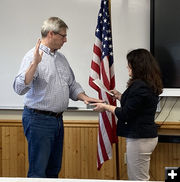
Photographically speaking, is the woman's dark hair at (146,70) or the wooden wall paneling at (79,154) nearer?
the woman's dark hair at (146,70)

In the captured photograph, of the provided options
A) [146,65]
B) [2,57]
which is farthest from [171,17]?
[2,57]

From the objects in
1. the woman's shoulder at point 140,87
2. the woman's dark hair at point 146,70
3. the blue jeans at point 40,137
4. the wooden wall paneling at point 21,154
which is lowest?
the wooden wall paneling at point 21,154

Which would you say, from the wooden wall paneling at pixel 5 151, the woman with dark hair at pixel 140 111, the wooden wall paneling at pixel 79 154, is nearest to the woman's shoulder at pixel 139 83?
the woman with dark hair at pixel 140 111

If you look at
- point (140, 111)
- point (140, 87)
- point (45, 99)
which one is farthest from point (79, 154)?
point (140, 87)

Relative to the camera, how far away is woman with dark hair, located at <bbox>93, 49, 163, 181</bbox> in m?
2.40

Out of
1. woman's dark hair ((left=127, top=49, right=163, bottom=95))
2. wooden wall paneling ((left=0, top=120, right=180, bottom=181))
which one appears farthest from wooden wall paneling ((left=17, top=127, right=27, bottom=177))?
woman's dark hair ((left=127, top=49, right=163, bottom=95))

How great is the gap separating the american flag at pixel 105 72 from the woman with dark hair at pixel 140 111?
1.55 ft

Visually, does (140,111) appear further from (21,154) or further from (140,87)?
(21,154)

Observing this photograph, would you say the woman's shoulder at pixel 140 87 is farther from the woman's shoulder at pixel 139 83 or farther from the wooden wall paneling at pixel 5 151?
the wooden wall paneling at pixel 5 151

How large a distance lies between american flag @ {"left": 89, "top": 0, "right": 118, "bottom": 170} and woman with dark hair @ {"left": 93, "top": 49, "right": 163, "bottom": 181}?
0.47 m

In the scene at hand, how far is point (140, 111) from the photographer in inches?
95.7

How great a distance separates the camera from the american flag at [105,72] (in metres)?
2.99

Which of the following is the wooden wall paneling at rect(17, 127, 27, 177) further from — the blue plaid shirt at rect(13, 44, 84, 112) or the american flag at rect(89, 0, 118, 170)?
the blue plaid shirt at rect(13, 44, 84, 112)

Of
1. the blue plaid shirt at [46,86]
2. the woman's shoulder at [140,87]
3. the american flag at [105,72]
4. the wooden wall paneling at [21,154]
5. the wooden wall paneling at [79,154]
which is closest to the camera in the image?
the woman's shoulder at [140,87]
